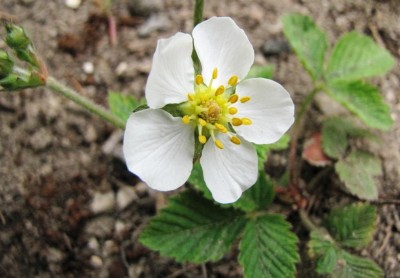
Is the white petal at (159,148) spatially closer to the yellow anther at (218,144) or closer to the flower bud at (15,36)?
the yellow anther at (218,144)

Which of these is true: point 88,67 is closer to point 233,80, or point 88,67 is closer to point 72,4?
point 72,4

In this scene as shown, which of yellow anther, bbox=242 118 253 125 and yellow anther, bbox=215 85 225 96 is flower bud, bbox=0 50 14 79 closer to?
yellow anther, bbox=215 85 225 96

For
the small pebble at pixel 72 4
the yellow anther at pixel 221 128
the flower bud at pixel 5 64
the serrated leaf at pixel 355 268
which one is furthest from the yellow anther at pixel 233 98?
the small pebble at pixel 72 4

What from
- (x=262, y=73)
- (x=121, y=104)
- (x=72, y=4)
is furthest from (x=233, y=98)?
(x=72, y=4)

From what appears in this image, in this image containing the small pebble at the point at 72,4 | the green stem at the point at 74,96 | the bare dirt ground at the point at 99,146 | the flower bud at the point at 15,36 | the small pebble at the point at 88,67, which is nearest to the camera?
the flower bud at the point at 15,36

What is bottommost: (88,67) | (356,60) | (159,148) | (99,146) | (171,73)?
(99,146)

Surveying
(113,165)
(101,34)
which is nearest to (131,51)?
(101,34)
